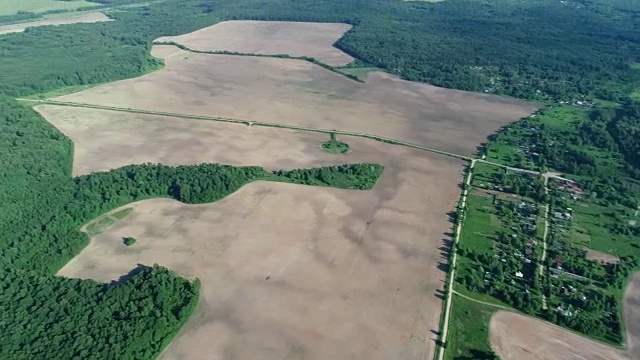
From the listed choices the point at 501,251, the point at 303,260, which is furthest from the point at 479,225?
the point at 303,260

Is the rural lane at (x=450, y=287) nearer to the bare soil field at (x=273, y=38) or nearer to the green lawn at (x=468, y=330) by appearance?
the green lawn at (x=468, y=330)

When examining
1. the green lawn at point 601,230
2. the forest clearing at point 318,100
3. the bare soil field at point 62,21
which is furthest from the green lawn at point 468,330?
the bare soil field at point 62,21

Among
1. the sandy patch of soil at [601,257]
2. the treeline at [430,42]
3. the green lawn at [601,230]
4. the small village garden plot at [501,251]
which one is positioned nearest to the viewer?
the small village garden plot at [501,251]

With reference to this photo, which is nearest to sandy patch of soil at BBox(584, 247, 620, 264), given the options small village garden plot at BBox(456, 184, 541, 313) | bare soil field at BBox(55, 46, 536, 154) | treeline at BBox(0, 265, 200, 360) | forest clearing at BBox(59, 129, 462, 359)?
small village garden plot at BBox(456, 184, 541, 313)

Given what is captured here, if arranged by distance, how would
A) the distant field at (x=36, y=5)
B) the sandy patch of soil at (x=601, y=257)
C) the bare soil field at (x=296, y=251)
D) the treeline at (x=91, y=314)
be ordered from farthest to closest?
the distant field at (x=36, y=5), the sandy patch of soil at (x=601, y=257), the bare soil field at (x=296, y=251), the treeline at (x=91, y=314)

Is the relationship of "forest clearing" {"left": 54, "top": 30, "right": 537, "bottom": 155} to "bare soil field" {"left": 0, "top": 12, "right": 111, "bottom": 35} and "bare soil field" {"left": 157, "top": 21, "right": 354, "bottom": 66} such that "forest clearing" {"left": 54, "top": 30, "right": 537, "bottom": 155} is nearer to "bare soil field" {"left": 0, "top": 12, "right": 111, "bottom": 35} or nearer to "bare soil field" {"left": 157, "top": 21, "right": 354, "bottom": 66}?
"bare soil field" {"left": 157, "top": 21, "right": 354, "bottom": 66}

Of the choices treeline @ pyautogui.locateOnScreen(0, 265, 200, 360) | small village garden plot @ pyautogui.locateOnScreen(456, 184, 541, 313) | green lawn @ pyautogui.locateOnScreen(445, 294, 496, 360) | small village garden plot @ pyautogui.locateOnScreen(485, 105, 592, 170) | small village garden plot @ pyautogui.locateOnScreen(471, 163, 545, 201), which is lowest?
treeline @ pyautogui.locateOnScreen(0, 265, 200, 360)
